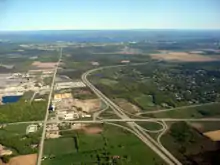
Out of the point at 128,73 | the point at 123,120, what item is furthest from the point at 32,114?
the point at 128,73

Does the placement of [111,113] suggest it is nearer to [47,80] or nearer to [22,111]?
[22,111]

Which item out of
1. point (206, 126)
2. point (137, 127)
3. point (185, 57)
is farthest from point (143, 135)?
point (185, 57)

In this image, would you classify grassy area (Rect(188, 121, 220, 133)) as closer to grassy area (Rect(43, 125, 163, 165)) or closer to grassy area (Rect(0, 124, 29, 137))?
grassy area (Rect(43, 125, 163, 165))

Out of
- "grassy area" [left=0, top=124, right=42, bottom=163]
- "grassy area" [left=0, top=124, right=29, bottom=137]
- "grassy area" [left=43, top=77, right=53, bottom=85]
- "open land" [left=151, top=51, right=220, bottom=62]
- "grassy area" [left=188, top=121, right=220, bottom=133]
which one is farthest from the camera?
"open land" [left=151, top=51, right=220, bottom=62]

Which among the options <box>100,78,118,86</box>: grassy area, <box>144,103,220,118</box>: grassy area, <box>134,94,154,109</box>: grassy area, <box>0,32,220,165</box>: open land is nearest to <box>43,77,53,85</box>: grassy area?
<box>0,32,220,165</box>: open land

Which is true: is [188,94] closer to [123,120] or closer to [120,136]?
[123,120]

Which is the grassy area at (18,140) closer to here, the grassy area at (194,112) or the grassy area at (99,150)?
the grassy area at (99,150)
